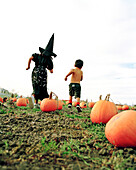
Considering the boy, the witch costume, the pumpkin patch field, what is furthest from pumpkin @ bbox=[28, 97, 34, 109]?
the pumpkin patch field

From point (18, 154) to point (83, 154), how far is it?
994 millimetres

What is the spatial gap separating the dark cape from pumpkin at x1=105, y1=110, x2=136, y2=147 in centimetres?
485

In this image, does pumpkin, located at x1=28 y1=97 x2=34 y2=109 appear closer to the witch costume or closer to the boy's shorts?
the witch costume

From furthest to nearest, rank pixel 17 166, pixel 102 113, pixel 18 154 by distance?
pixel 102 113, pixel 18 154, pixel 17 166

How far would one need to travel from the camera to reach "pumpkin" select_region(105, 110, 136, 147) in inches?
112

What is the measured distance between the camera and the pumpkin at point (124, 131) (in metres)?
2.84

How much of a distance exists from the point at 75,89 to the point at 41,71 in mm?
1882

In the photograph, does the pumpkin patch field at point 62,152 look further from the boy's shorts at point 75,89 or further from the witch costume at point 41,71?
the boy's shorts at point 75,89

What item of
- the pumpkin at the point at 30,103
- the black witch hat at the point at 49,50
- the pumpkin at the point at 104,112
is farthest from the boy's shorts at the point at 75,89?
the pumpkin at the point at 104,112

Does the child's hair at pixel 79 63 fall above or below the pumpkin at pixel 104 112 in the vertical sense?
above

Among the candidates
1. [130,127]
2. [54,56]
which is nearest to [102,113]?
[130,127]

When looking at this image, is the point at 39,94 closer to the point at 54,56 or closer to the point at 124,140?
the point at 54,56

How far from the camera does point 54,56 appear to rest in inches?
318

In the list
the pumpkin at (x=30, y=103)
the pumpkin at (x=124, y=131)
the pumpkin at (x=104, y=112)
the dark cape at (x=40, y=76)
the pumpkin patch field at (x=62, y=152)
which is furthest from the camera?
the dark cape at (x=40, y=76)
